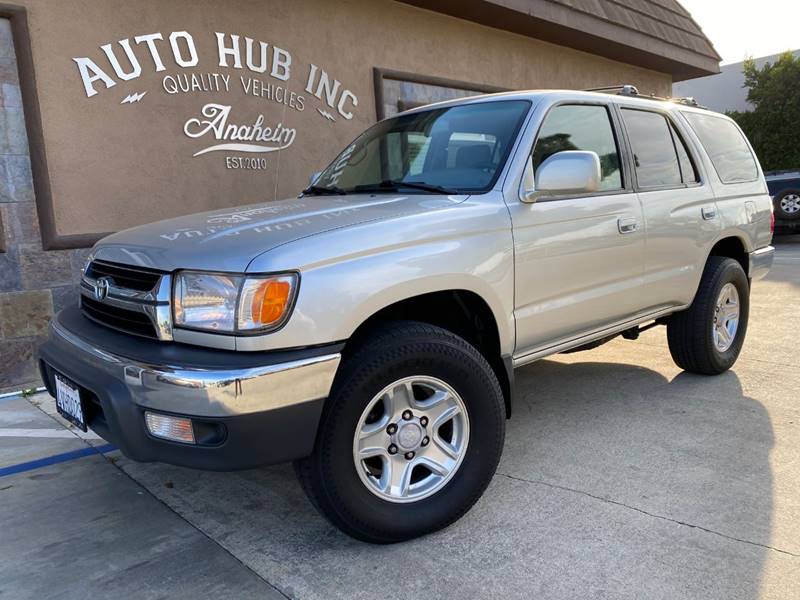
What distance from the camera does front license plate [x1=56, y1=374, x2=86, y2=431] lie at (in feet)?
8.96

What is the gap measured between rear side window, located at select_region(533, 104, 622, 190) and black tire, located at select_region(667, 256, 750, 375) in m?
1.24

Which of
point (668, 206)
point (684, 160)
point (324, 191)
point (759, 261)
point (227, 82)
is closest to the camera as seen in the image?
point (324, 191)

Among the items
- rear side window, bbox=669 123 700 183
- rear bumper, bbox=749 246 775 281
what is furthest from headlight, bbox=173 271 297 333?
rear bumper, bbox=749 246 775 281

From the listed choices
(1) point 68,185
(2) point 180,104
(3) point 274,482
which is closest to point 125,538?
(3) point 274,482

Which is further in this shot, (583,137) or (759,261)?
(759,261)

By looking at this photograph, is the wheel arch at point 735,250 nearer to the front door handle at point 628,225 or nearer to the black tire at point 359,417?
the front door handle at point 628,225

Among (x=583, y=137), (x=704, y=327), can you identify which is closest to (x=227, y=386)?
(x=583, y=137)

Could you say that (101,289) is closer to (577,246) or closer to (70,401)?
(70,401)

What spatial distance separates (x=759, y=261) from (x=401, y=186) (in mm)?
3230

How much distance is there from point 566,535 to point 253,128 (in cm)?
536

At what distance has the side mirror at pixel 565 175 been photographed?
10.3 ft

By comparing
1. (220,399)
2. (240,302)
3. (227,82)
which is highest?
(227,82)

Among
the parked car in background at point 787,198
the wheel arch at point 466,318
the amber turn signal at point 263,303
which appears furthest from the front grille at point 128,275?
the parked car in background at point 787,198

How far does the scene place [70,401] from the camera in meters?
2.83
